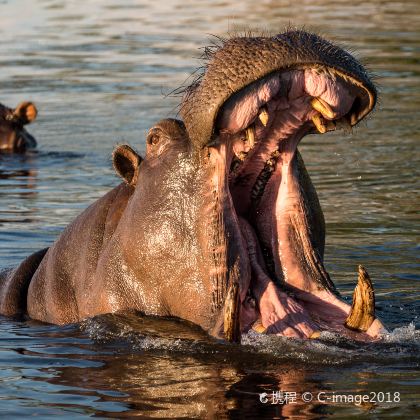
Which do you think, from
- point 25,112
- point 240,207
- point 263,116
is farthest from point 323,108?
point 25,112

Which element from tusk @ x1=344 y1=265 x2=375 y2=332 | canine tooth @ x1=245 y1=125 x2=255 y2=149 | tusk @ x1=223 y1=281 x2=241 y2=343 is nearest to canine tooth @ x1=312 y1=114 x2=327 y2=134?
canine tooth @ x1=245 y1=125 x2=255 y2=149

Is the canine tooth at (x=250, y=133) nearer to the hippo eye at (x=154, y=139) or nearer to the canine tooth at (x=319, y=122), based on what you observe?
the canine tooth at (x=319, y=122)

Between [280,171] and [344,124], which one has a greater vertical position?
[344,124]

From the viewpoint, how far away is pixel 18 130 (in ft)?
53.1

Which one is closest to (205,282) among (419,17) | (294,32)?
(294,32)

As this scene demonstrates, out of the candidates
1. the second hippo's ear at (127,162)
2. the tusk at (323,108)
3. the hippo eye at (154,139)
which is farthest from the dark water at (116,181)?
the tusk at (323,108)

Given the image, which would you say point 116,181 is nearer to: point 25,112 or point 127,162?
point 25,112

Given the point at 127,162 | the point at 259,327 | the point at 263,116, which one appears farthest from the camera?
the point at 127,162

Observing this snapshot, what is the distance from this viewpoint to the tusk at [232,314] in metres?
5.85

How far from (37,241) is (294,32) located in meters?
5.05

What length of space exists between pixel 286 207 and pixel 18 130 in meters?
10.3

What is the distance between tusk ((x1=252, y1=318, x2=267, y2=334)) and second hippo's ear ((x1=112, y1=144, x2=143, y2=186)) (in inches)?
40.6

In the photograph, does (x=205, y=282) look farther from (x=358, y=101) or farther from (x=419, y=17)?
(x=419, y=17)

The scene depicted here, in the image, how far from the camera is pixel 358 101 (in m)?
6.04
